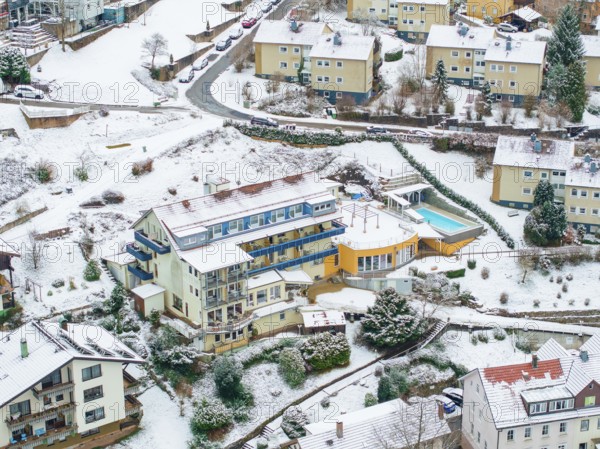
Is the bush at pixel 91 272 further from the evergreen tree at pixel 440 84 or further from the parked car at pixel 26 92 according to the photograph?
the evergreen tree at pixel 440 84

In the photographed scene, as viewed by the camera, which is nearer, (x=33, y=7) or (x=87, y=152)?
(x=87, y=152)

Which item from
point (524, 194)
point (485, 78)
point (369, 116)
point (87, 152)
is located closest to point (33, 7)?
point (87, 152)

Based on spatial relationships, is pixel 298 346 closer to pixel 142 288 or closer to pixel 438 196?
pixel 142 288

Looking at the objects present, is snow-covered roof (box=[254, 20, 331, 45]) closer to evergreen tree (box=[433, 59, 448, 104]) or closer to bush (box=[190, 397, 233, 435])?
evergreen tree (box=[433, 59, 448, 104])

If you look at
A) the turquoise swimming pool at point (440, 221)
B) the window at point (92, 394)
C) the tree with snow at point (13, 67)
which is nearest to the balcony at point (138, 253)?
the window at point (92, 394)

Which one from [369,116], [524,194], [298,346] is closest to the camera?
[298,346]

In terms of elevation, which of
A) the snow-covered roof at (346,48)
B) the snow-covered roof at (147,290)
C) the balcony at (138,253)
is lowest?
the snow-covered roof at (147,290)

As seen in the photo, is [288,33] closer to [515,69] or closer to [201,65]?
[201,65]
